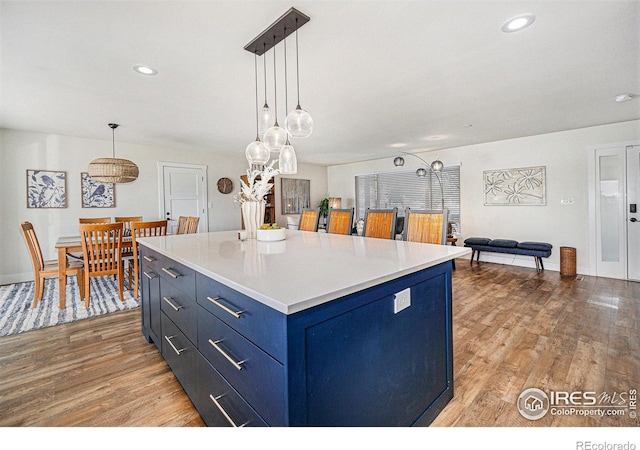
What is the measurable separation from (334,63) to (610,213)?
494 centimetres

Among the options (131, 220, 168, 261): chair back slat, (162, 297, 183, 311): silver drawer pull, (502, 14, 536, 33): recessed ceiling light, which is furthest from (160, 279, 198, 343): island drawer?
(502, 14, 536, 33): recessed ceiling light

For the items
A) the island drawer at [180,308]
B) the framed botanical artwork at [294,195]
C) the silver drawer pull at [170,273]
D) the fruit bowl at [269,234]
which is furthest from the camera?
the framed botanical artwork at [294,195]

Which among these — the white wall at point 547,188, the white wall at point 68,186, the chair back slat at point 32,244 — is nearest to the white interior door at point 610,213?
the white wall at point 547,188

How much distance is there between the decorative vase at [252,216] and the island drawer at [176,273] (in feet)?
2.33

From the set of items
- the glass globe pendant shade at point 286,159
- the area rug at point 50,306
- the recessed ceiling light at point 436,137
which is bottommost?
the area rug at point 50,306

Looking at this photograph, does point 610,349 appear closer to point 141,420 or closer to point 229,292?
point 229,292

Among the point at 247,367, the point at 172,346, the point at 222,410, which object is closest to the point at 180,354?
the point at 172,346

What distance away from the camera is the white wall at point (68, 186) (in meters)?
4.54

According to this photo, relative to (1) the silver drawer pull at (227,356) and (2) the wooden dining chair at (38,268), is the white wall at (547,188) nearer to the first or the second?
(1) the silver drawer pull at (227,356)

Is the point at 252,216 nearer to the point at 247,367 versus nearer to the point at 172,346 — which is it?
the point at 172,346
